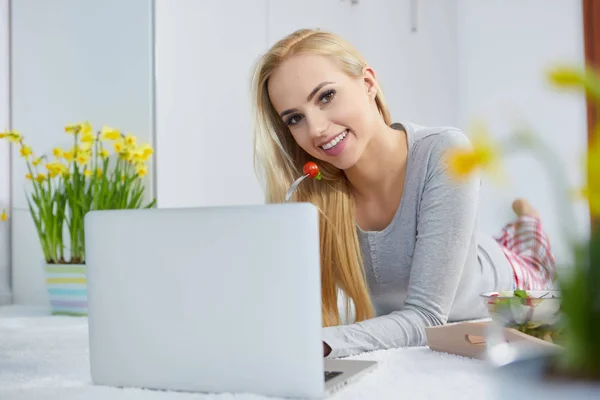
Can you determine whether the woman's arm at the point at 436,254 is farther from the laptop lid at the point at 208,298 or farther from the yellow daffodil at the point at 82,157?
Answer: the yellow daffodil at the point at 82,157

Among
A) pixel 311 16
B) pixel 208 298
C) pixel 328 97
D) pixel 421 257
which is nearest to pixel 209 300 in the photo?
pixel 208 298

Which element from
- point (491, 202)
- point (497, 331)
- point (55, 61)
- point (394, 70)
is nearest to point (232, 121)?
point (55, 61)

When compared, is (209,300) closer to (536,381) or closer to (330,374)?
(330,374)

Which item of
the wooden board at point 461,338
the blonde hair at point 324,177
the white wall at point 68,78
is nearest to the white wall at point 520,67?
the white wall at point 68,78

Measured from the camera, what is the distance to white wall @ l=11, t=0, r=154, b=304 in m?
2.21

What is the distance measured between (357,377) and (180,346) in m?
0.23

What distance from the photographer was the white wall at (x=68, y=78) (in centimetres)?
221

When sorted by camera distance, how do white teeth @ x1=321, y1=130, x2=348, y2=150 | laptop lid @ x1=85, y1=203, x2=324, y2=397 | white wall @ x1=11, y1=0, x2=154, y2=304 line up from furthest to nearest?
white wall @ x1=11, y1=0, x2=154, y2=304, white teeth @ x1=321, y1=130, x2=348, y2=150, laptop lid @ x1=85, y1=203, x2=324, y2=397

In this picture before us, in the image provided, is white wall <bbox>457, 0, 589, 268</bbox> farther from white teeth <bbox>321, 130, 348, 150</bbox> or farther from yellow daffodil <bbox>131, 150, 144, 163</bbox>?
white teeth <bbox>321, 130, 348, 150</bbox>

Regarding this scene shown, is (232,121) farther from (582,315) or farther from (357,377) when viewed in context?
(582,315)

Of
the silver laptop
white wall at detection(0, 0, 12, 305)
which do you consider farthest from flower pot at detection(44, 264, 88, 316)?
the silver laptop

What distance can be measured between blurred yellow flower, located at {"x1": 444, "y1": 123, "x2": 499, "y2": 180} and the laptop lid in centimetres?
44

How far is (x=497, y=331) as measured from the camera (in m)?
0.44

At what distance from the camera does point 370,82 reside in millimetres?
1542
